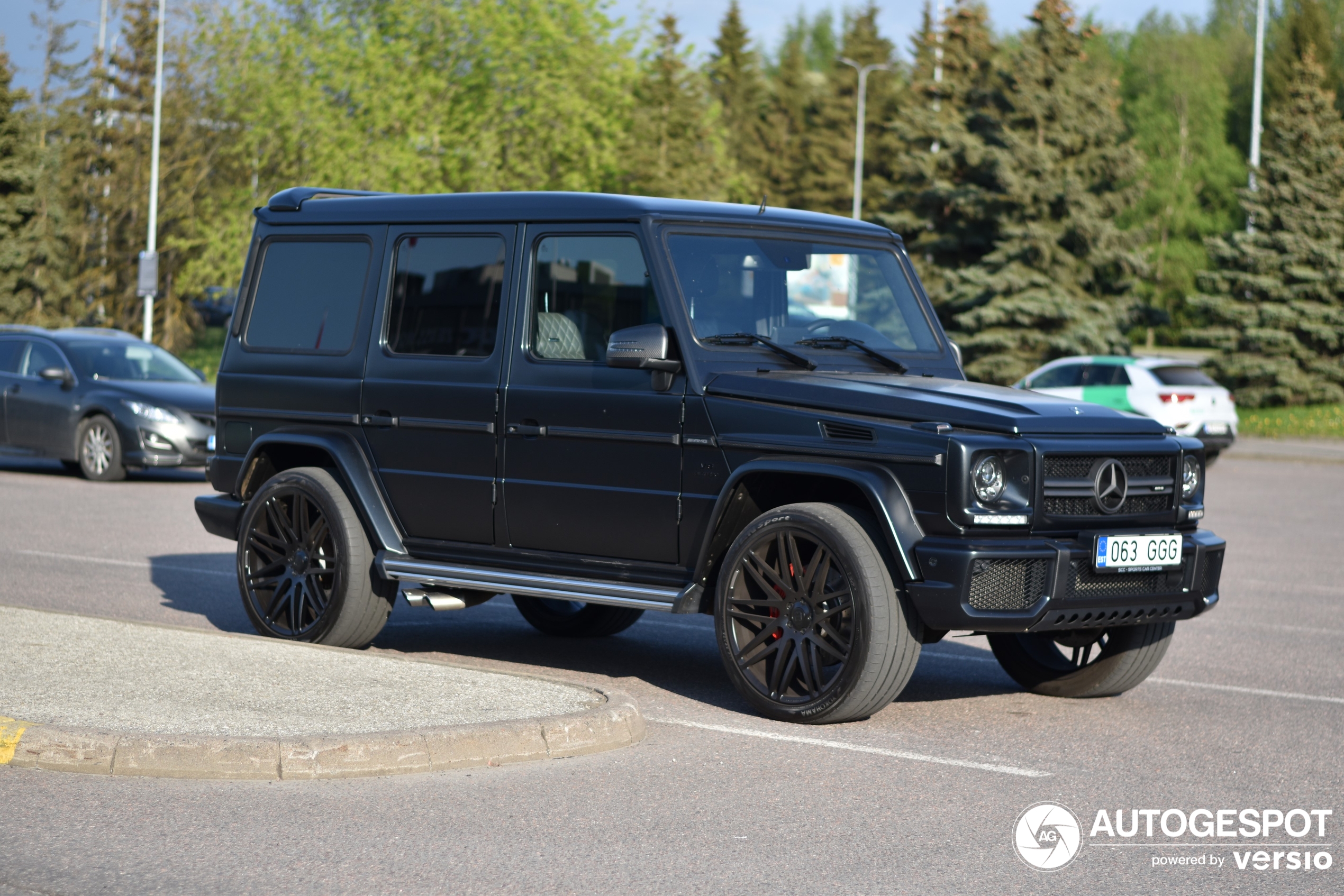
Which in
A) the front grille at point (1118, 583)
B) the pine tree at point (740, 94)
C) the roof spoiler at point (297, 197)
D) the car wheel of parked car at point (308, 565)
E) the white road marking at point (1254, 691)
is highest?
the pine tree at point (740, 94)

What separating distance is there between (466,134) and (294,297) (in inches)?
1381

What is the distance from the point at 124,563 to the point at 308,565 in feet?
12.8

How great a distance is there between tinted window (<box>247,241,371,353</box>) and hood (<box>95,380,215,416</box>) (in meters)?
10.2

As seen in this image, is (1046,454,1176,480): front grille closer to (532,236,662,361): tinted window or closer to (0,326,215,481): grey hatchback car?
(532,236,662,361): tinted window

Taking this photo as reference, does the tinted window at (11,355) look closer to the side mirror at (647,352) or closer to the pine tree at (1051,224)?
the side mirror at (647,352)

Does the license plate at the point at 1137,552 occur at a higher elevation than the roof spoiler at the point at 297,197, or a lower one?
lower

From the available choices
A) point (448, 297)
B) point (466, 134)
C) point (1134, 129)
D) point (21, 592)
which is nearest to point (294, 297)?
point (448, 297)

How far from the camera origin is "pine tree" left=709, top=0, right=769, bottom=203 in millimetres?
84250

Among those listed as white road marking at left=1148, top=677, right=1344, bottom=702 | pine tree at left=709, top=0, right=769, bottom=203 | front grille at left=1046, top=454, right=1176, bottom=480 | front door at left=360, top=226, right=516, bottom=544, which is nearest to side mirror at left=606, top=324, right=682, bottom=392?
front door at left=360, top=226, right=516, bottom=544

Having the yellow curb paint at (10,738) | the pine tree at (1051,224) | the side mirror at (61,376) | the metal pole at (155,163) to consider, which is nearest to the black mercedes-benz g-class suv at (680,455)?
the yellow curb paint at (10,738)

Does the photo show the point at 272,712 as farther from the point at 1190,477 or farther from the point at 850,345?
the point at 1190,477

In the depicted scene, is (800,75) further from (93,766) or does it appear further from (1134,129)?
(93,766)

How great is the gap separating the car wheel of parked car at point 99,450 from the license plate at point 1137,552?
46.3ft

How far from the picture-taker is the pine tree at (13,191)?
5131cm
